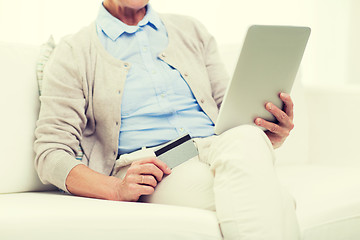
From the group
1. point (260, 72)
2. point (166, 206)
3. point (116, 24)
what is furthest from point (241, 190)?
point (116, 24)

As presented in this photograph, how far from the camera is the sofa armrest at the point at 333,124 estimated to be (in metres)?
1.77

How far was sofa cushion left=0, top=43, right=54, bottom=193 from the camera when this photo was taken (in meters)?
1.30

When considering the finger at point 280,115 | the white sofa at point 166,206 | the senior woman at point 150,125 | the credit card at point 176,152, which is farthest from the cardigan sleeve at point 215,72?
the credit card at point 176,152

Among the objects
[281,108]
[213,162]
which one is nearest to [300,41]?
[281,108]

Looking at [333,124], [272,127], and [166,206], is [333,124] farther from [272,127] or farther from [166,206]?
[166,206]

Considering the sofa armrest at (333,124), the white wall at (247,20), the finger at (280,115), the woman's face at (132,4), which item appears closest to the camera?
the finger at (280,115)

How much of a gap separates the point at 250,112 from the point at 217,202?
28 cm

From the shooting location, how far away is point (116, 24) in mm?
1479

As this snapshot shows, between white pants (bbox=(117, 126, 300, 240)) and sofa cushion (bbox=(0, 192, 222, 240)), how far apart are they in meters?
0.06

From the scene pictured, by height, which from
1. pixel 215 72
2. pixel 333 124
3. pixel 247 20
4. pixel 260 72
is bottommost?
pixel 333 124

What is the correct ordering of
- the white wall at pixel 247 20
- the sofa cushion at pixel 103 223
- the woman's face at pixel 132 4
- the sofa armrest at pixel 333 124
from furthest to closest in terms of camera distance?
the white wall at pixel 247 20, the sofa armrest at pixel 333 124, the woman's face at pixel 132 4, the sofa cushion at pixel 103 223

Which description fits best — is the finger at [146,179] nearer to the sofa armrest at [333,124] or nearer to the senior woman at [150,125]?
the senior woman at [150,125]

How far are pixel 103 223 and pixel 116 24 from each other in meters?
0.71

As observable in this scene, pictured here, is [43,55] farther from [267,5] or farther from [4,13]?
[267,5]
